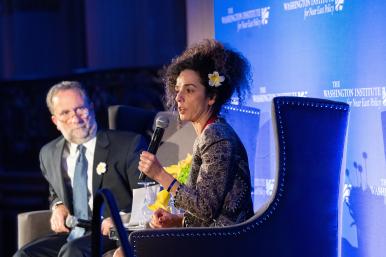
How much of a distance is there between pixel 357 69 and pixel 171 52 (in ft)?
18.3

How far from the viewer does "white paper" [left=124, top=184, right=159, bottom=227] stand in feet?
11.0

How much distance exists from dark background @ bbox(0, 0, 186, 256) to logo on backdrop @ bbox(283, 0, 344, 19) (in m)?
3.16

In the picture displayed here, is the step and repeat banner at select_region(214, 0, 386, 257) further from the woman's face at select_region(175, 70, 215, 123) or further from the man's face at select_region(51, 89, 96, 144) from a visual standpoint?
the man's face at select_region(51, 89, 96, 144)

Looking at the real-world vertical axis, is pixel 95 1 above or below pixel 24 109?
above

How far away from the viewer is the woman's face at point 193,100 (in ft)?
9.89

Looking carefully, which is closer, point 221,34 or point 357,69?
point 357,69

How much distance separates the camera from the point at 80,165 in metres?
3.96

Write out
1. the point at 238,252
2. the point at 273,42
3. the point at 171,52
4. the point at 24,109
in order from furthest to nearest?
the point at 171,52 < the point at 24,109 < the point at 273,42 < the point at 238,252

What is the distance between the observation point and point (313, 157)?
274 centimetres

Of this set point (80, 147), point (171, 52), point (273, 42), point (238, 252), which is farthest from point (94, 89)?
point (238, 252)

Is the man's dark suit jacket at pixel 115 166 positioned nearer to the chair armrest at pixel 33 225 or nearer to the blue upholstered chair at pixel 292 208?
the chair armrest at pixel 33 225

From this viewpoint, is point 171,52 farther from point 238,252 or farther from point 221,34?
point 238,252

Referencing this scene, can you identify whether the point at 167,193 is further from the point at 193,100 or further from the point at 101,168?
the point at 101,168

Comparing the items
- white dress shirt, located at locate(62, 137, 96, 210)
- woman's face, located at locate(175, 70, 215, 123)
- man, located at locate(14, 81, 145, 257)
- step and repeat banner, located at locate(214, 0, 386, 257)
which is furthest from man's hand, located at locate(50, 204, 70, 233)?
woman's face, located at locate(175, 70, 215, 123)
